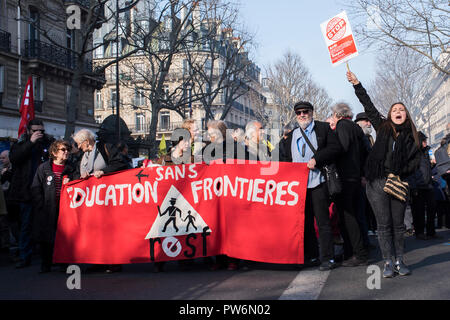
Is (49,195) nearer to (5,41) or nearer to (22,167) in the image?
(22,167)

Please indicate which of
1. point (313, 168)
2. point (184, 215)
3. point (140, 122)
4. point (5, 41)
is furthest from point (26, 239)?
point (140, 122)

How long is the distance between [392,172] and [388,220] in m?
0.51

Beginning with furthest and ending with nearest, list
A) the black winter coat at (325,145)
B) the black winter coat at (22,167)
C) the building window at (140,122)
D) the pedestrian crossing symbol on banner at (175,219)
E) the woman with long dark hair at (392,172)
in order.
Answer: the building window at (140,122) → the black winter coat at (22,167) → the pedestrian crossing symbol on banner at (175,219) → the black winter coat at (325,145) → the woman with long dark hair at (392,172)

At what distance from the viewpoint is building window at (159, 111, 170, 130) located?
65.2 meters

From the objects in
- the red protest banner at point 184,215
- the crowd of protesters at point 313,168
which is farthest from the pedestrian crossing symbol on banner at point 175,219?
the crowd of protesters at point 313,168

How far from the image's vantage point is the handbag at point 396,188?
544 centimetres

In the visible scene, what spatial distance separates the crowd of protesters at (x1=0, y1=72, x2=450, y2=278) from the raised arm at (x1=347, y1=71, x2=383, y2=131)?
0.04 ft

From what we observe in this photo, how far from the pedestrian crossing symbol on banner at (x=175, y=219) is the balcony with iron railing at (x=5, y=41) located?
79.9 feet

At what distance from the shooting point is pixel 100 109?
63.5 meters

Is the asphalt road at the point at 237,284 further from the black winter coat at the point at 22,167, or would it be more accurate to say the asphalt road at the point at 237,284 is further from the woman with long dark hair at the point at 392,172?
the black winter coat at the point at 22,167

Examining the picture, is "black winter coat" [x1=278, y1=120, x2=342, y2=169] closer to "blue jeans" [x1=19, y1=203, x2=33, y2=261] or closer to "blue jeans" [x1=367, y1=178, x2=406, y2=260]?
"blue jeans" [x1=367, y1=178, x2=406, y2=260]

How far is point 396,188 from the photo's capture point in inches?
214

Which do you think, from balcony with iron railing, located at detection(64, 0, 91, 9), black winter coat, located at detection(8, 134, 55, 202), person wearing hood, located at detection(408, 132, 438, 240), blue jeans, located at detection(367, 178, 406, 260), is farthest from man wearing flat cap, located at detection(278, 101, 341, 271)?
balcony with iron railing, located at detection(64, 0, 91, 9)
